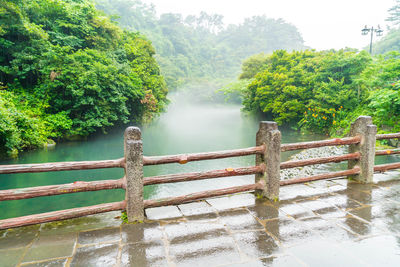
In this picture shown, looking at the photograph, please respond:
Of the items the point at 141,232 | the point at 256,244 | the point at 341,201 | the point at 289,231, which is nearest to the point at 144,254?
the point at 141,232

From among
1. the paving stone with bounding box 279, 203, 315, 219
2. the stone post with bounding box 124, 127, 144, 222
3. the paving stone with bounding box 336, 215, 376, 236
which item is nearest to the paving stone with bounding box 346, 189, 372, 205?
the paving stone with bounding box 336, 215, 376, 236

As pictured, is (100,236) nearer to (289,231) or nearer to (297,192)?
(289,231)

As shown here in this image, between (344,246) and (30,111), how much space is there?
13532 millimetres

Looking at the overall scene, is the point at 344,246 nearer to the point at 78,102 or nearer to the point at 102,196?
the point at 102,196

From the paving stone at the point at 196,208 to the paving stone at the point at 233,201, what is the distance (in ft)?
0.30

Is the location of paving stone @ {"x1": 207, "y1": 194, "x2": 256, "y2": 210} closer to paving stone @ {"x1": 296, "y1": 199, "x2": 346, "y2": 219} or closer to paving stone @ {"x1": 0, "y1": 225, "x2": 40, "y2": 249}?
paving stone @ {"x1": 296, "y1": 199, "x2": 346, "y2": 219}

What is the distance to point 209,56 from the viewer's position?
5459 centimetres

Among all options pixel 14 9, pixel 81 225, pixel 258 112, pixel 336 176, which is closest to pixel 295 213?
pixel 336 176

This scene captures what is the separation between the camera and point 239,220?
9.34 feet

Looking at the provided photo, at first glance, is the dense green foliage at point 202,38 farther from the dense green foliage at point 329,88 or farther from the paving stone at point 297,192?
the paving stone at point 297,192

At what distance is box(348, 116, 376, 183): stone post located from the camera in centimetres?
389

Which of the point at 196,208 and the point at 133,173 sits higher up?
the point at 133,173

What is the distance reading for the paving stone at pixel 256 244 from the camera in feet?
7.33

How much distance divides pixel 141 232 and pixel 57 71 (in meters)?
13.0
